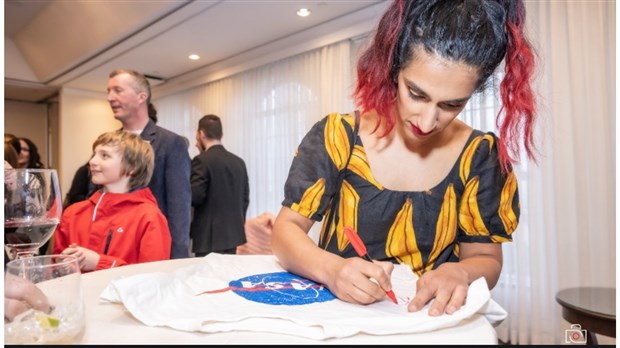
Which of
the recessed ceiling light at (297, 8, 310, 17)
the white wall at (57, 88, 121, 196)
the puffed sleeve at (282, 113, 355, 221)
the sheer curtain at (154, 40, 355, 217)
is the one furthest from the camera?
the white wall at (57, 88, 121, 196)

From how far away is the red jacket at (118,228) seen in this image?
1364mm

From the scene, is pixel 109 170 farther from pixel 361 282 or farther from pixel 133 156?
pixel 361 282

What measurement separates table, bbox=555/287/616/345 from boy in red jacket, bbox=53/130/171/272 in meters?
1.51

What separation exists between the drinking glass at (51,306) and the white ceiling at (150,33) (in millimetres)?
2491

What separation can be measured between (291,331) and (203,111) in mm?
5041

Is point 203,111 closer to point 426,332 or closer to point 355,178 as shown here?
point 355,178

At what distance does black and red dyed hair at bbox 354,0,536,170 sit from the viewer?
2.45 ft

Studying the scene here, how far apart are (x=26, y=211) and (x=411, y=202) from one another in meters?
0.65

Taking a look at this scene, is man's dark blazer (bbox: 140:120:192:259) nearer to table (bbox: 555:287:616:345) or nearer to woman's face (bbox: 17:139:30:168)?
woman's face (bbox: 17:139:30:168)

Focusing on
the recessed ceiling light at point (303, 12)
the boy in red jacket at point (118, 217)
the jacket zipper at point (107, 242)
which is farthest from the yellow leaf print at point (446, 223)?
the recessed ceiling light at point (303, 12)

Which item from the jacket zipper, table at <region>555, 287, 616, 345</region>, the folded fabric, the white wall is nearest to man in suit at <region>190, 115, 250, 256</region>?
the jacket zipper

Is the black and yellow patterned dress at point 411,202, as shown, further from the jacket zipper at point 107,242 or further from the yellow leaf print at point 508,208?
the jacket zipper at point 107,242

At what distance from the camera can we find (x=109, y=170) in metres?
1.52

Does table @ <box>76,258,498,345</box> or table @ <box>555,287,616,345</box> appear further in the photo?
table @ <box>555,287,616,345</box>
